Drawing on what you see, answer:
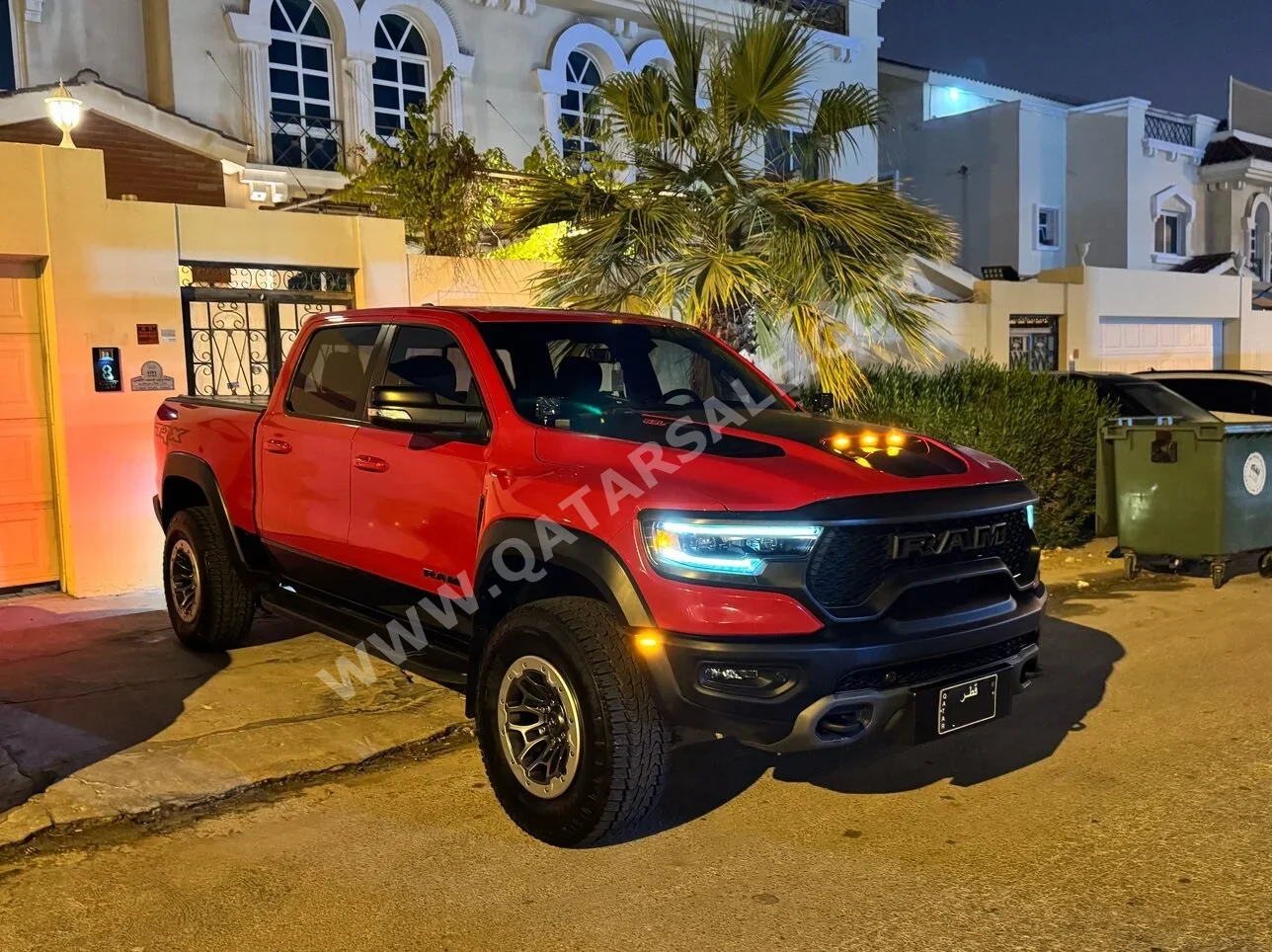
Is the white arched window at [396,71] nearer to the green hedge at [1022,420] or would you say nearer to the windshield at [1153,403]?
→ the green hedge at [1022,420]

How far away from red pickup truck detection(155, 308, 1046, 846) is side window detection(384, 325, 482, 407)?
0.04 feet

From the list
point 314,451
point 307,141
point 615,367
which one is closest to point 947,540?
point 615,367

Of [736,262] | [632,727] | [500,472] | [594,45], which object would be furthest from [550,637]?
[594,45]

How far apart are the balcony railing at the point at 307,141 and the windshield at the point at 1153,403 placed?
31.1 ft

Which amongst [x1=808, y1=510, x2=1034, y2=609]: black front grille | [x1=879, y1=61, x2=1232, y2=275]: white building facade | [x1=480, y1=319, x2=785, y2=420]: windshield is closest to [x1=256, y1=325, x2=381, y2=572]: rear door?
[x1=480, y1=319, x2=785, y2=420]: windshield

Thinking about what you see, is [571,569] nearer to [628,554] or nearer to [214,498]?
[628,554]

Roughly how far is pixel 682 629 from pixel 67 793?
268 cm

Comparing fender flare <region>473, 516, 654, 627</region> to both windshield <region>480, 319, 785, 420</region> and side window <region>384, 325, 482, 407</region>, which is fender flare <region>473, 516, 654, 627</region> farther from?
side window <region>384, 325, 482, 407</region>

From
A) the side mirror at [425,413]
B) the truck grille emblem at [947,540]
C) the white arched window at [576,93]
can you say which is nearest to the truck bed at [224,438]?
the side mirror at [425,413]

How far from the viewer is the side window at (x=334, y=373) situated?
541 centimetres

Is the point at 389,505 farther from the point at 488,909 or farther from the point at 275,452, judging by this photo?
the point at 488,909

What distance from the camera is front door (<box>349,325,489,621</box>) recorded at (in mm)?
4547

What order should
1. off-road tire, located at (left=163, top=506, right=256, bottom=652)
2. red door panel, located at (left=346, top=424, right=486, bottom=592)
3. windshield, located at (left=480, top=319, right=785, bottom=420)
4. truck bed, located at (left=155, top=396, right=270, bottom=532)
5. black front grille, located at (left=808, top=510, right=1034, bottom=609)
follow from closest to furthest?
black front grille, located at (left=808, top=510, right=1034, bottom=609) → red door panel, located at (left=346, top=424, right=486, bottom=592) → windshield, located at (left=480, top=319, right=785, bottom=420) → truck bed, located at (left=155, top=396, right=270, bottom=532) → off-road tire, located at (left=163, top=506, right=256, bottom=652)

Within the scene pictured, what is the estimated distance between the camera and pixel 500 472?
14.3 ft
